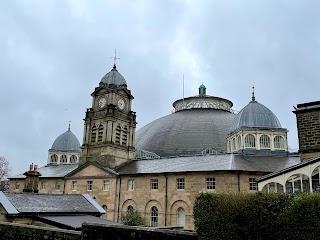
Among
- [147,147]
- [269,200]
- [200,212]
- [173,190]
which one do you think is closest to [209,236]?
[200,212]

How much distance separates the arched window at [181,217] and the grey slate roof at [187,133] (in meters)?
16.7

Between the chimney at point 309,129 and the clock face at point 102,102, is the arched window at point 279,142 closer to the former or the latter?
the chimney at point 309,129

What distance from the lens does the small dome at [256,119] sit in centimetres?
4575

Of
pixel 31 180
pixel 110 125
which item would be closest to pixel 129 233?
pixel 31 180

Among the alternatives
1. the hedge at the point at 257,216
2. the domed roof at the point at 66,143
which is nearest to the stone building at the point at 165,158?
the domed roof at the point at 66,143

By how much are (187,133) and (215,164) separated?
1918 cm

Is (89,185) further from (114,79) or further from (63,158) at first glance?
(63,158)

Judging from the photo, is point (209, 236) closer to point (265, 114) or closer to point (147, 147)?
point (265, 114)

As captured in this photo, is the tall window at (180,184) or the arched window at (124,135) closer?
the tall window at (180,184)

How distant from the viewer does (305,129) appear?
67.2 feet

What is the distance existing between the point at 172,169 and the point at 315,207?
30.5 meters

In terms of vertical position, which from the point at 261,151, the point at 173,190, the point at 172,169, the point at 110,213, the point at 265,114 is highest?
the point at 265,114

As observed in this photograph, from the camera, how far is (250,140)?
44906mm

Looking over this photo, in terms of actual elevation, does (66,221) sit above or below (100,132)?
below
